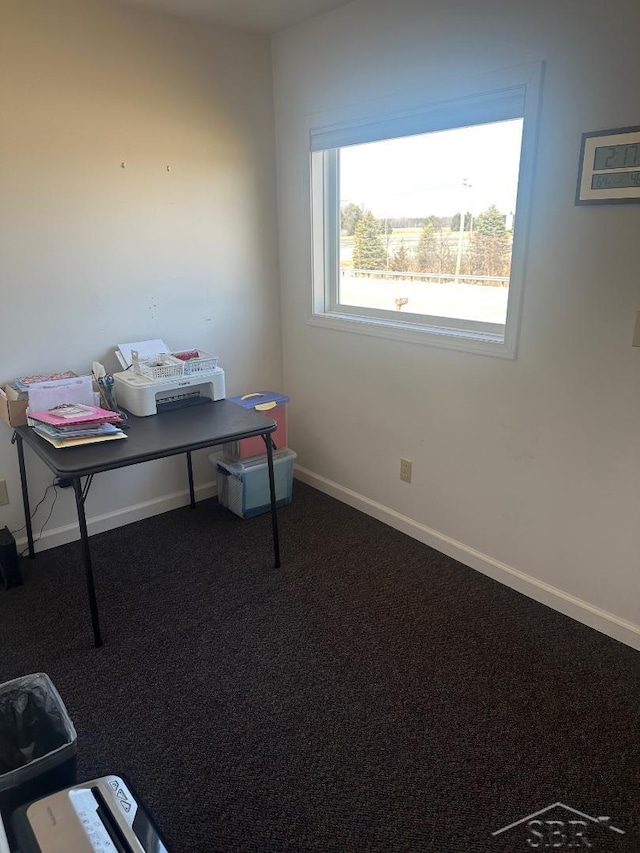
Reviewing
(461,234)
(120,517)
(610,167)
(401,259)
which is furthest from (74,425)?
(610,167)

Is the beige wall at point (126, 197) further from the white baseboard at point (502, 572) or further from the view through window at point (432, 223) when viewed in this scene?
the white baseboard at point (502, 572)

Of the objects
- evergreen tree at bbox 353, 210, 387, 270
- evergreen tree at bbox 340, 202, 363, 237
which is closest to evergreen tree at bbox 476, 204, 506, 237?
evergreen tree at bbox 353, 210, 387, 270

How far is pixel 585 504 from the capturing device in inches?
86.5

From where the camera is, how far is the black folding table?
6.54 feet

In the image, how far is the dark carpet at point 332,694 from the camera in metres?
1.56

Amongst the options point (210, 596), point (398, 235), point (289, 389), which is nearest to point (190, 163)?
point (398, 235)

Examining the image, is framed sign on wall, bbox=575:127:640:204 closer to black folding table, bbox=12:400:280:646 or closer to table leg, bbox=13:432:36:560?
black folding table, bbox=12:400:280:646

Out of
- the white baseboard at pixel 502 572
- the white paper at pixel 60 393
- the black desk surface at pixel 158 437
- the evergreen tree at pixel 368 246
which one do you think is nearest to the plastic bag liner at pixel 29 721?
the black desk surface at pixel 158 437

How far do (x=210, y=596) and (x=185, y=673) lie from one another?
0.45 m

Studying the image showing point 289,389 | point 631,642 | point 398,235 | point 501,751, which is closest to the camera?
point 501,751

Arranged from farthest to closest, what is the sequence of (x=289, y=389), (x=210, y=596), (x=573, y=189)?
(x=289, y=389), (x=210, y=596), (x=573, y=189)

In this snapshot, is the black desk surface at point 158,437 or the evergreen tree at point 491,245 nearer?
the black desk surface at point 158,437

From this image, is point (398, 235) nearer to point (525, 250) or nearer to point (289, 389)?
point (525, 250)

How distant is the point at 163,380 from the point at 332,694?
145 cm
